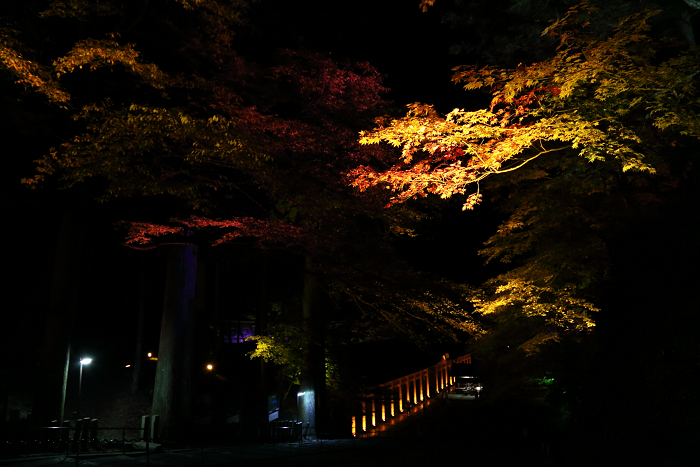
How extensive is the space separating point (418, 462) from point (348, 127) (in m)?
9.58

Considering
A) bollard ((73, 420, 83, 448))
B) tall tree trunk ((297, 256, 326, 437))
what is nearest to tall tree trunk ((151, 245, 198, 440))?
bollard ((73, 420, 83, 448))

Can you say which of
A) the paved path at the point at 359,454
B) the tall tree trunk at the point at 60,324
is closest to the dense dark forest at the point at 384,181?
the tall tree trunk at the point at 60,324

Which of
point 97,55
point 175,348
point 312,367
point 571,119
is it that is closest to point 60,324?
point 175,348

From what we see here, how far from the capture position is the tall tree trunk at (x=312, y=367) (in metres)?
16.6

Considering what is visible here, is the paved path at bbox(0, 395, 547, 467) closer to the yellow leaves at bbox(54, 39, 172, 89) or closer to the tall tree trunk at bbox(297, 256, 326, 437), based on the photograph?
the tall tree trunk at bbox(297, 256, 326, 437)

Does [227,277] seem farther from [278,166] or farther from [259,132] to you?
[259,132]

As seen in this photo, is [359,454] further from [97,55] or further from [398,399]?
[398,399]

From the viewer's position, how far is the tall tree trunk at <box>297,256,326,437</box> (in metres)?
16.6

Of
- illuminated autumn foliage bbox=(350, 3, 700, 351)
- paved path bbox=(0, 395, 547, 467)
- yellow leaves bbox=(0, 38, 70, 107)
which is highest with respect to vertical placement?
yellow leaves bbox=(0, 38, 70, 107)

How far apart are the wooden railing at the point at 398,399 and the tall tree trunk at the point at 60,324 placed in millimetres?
12042

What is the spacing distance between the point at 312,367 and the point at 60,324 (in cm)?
787

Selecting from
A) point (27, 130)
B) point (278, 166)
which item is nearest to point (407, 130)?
point (278, 166)

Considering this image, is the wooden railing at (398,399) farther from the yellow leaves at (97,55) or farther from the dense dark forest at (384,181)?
the yellow leaves at (97,55)

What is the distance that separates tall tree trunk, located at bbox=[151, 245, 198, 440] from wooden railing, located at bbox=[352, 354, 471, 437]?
9302 mm
